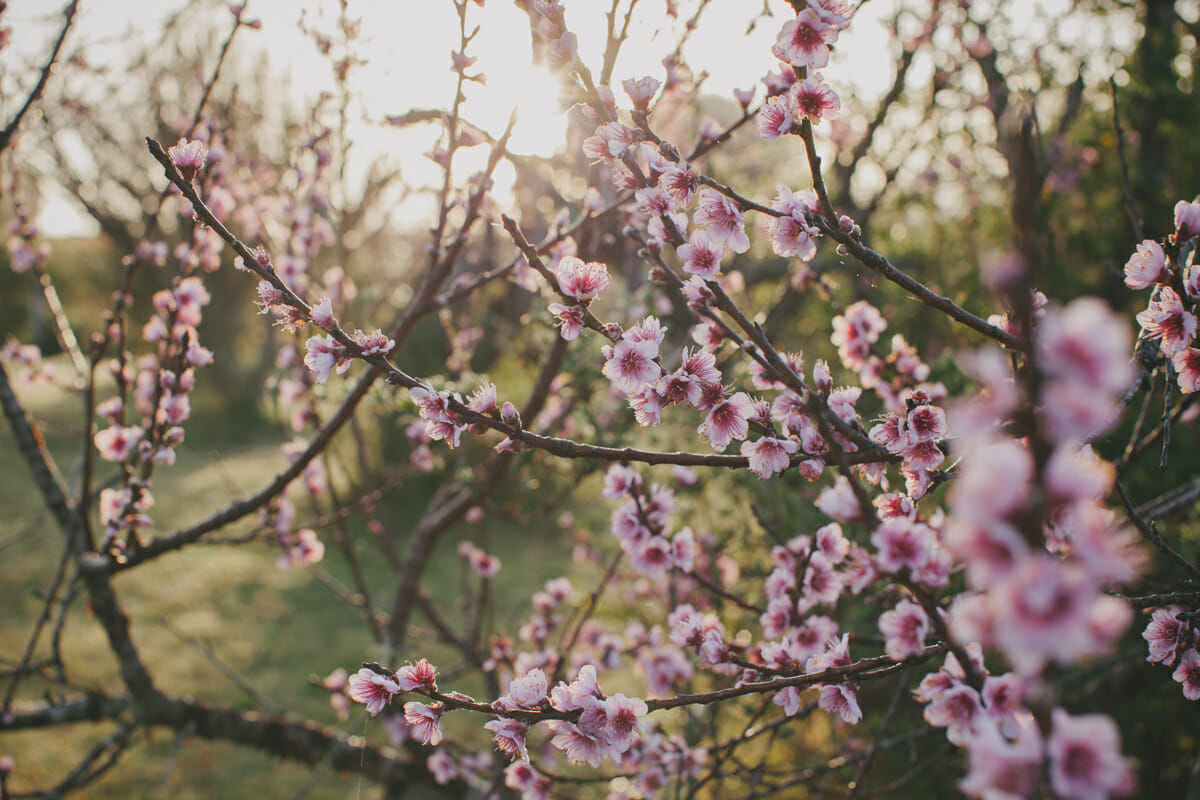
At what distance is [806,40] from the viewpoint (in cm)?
123

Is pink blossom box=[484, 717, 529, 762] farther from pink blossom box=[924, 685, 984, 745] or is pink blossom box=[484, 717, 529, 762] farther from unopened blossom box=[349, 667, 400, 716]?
pink blossom box=[924, 685, 984, 745]

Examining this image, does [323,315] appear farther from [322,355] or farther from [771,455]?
[771,455]

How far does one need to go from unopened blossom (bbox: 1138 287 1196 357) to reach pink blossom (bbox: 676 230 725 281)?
2.75 feet

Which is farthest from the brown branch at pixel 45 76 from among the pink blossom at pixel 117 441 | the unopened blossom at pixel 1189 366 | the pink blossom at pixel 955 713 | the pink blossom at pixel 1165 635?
the pink blossom at pixel 1165 635

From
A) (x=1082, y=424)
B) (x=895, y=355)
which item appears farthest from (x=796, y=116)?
(x=895, y=355)

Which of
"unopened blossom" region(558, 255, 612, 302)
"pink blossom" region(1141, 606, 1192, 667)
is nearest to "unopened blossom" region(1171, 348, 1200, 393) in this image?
"pink blossom" region(1141, 606, 1192, 667)

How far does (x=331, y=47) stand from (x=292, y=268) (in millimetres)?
1098

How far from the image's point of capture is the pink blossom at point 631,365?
1.34 metres

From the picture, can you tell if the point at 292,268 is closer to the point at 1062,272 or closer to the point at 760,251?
the point at 760,251

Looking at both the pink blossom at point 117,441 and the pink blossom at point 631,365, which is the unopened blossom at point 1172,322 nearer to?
the pink blossom at point 631,365

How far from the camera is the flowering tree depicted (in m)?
0.58

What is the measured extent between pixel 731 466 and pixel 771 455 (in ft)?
0.28

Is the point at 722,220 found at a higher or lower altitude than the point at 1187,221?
higher

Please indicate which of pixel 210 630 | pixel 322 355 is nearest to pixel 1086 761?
pixel 322 355
